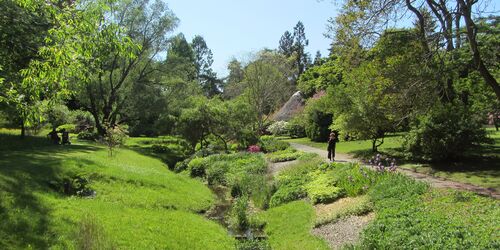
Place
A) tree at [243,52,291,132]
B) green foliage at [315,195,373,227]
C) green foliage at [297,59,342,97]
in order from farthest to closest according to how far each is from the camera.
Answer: green foliage at [297,59,342,97] < tree at [243,52,291,132] < green foliage at [315,195,373,227]

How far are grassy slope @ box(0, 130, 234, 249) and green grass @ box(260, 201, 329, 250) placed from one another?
57.6 inches

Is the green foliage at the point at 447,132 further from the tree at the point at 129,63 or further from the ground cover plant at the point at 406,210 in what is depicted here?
the tree at the point at 129,63

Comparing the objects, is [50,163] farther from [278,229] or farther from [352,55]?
[352,55]

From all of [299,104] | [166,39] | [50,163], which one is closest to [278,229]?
[50,163]

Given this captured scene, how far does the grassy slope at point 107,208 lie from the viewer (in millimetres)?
9508

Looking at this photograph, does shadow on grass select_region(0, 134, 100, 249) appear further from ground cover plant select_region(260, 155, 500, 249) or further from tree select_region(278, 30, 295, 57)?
tree select_region(278, 30, 295, 57)

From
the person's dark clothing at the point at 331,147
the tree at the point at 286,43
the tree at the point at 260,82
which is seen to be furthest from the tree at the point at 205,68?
the person's dark clothing at the point at 331,147

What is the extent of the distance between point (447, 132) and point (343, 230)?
9517 millimetres

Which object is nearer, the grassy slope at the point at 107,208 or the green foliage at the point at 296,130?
the grassy slope at the point at 107,208

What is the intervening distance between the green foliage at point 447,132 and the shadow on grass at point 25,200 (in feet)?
50.2

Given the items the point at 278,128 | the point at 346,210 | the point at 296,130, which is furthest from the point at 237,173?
the point at 278,128

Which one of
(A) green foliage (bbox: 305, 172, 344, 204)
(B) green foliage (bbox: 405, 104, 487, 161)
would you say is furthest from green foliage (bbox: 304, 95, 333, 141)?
(A) green foliage (bbox: 305, 172, 344, 204)

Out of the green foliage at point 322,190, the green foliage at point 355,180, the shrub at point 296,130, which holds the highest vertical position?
the shrub at point 296,130

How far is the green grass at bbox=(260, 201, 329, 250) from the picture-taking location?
416 inches
